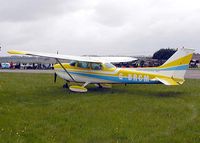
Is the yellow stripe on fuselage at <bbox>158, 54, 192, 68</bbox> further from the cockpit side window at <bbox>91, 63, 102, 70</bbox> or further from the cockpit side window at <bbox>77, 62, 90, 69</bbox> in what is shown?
the cockpit side window at <bbox>77, 62, 90, 69</bbox>

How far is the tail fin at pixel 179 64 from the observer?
16.5 m

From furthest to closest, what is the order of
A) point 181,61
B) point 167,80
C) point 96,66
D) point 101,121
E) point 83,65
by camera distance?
point 83,65, point 96,66, point 181,61, point 167,80, point 101,121

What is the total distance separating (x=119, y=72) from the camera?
18.0 meters

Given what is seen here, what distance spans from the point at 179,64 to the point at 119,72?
10.4 ft

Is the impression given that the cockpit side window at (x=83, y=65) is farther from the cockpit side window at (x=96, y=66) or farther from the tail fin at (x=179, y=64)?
the tail fin at (x=179, y=64)

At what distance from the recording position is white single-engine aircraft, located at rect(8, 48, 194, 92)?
16.7 m

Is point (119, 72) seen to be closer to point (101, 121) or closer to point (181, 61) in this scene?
point (181, 61)

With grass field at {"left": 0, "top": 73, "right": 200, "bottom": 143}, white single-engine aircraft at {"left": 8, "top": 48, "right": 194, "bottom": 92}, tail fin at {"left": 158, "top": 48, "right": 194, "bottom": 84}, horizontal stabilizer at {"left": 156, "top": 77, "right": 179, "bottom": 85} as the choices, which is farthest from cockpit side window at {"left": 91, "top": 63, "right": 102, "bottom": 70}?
grass field at {"left": 0, "top": 73, "right": 200, "bottom": 143}

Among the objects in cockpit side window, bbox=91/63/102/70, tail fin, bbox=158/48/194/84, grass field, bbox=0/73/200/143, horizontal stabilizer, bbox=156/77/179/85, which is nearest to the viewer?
grass field, bbox=0/73/200/143

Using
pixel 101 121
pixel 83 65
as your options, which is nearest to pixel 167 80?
pixel 83 65

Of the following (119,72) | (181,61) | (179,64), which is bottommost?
(119,72)

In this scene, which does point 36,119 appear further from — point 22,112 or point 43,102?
point 43,102

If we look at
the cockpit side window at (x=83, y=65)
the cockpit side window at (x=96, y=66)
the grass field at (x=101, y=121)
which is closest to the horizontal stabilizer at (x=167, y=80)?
the grass field at (x=101, y=121)

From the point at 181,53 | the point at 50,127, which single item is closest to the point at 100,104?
the point at 50,127
